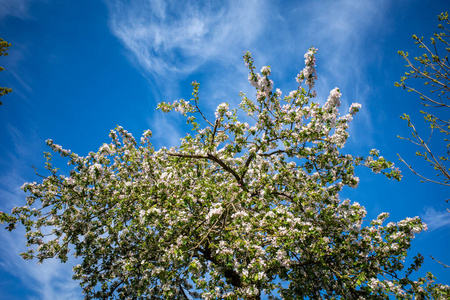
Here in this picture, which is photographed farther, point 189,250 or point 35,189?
point 35,189

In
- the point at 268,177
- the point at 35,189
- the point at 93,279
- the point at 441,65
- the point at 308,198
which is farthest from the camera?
the point at 93,279

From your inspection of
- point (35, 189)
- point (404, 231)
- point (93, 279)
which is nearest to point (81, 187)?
point (35, 189)

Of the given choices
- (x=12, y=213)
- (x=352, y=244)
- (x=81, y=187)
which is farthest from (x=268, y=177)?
(x=12, y=213)

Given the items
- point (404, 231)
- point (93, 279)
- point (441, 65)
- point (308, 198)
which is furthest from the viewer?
point (93, 279)

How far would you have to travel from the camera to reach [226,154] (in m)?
10.5

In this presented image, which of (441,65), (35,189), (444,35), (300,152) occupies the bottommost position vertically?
(35,189)

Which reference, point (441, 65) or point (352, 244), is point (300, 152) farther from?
point (441, 65)

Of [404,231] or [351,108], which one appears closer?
[404,231]

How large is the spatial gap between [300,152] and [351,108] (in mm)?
2453

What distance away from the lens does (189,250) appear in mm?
7660

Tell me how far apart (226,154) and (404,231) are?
21.9ft

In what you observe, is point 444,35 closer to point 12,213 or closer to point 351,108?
point 351,108

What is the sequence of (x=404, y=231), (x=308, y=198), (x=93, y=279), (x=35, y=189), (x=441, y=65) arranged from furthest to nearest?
(x=93, y=279), (x=35, y=189), (x=308, y=198), (x=404, y=231), (x=441, y=65)

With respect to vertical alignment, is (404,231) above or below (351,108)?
below
